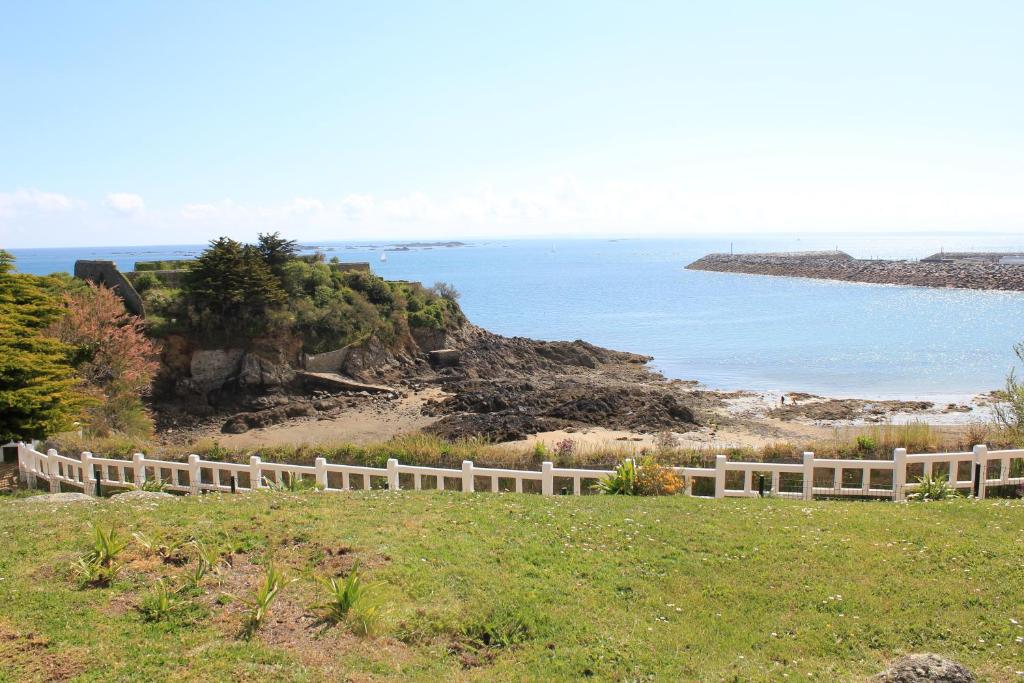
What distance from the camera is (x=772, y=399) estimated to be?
133 ft

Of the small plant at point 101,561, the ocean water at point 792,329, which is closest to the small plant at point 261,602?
the small plant at point 101,561

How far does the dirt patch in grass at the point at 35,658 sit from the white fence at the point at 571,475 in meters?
6.79

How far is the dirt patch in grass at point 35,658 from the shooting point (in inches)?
271

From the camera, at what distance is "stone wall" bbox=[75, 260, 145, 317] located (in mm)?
39750

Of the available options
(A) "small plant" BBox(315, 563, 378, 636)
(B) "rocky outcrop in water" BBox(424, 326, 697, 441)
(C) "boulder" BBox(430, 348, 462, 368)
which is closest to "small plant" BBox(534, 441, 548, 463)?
(B) "rocky outcrop in water" BBox(424, 326, 697, 441)

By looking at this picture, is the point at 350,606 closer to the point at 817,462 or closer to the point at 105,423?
the point at 817,462

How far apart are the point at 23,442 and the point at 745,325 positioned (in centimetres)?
6646

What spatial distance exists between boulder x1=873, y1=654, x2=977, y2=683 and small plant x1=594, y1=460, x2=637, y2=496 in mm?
7120

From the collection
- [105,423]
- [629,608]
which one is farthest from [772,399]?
[629,608]

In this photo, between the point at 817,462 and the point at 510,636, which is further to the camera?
the point at 817,462

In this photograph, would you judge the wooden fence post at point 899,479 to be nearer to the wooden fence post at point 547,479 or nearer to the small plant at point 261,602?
the wooden fence post at point 547,479

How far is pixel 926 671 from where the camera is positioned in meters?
6.59

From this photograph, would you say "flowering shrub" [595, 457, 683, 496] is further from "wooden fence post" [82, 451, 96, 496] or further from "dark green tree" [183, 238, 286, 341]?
"dark green tree" [183, 238, 286, 341]

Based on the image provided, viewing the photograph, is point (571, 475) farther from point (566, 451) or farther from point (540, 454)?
point (566, 451)
